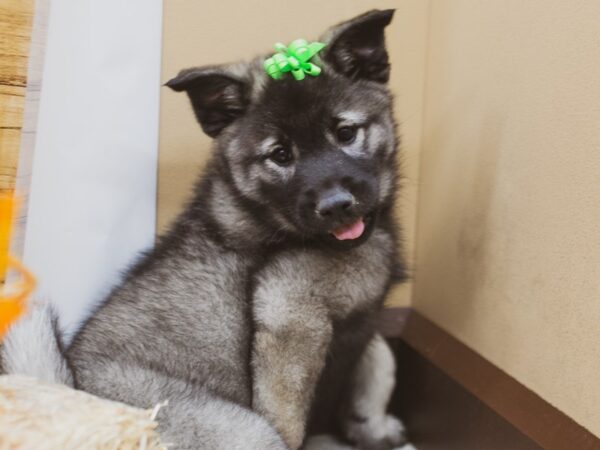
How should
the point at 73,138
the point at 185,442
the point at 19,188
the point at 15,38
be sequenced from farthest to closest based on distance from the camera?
the point at 73,138 < the point at 19,188 < the point at 15,38 < the point at 185,442

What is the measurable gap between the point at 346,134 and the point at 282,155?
0.56 ft

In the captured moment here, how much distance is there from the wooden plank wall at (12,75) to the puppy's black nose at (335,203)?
0.74m

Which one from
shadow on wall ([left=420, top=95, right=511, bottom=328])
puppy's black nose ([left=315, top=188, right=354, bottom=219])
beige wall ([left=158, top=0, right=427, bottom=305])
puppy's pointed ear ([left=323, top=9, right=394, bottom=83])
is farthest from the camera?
beige wall ([left=158, top=0, right=427, bottom=305])

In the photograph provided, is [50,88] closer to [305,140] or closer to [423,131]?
[305,140]

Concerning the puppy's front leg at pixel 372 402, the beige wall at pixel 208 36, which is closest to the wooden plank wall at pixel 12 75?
the beige wall at pixel 208 36

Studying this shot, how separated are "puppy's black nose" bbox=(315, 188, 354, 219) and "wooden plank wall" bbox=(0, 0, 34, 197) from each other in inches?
29.2

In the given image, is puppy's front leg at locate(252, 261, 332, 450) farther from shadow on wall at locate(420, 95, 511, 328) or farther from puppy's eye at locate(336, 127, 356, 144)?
shadow on wall at locate(420, 95, 511, 328)

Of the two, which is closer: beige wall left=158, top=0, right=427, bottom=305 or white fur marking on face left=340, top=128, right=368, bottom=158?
white fur marking on face left=340, top=128, right=368, bottom=158

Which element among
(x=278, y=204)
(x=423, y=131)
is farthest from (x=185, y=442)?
(x=423, y=131)

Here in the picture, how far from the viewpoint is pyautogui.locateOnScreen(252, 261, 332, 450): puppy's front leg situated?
5.61 feet

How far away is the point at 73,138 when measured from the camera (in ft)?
6.76

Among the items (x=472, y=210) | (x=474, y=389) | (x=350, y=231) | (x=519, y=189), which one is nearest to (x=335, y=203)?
(x=350, y=231)

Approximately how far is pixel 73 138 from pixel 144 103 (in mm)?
235

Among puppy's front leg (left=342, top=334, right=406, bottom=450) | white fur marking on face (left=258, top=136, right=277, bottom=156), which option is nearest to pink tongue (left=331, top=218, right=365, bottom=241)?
white fur marking on face (left=258, top=136, right=277, bottom=156)
